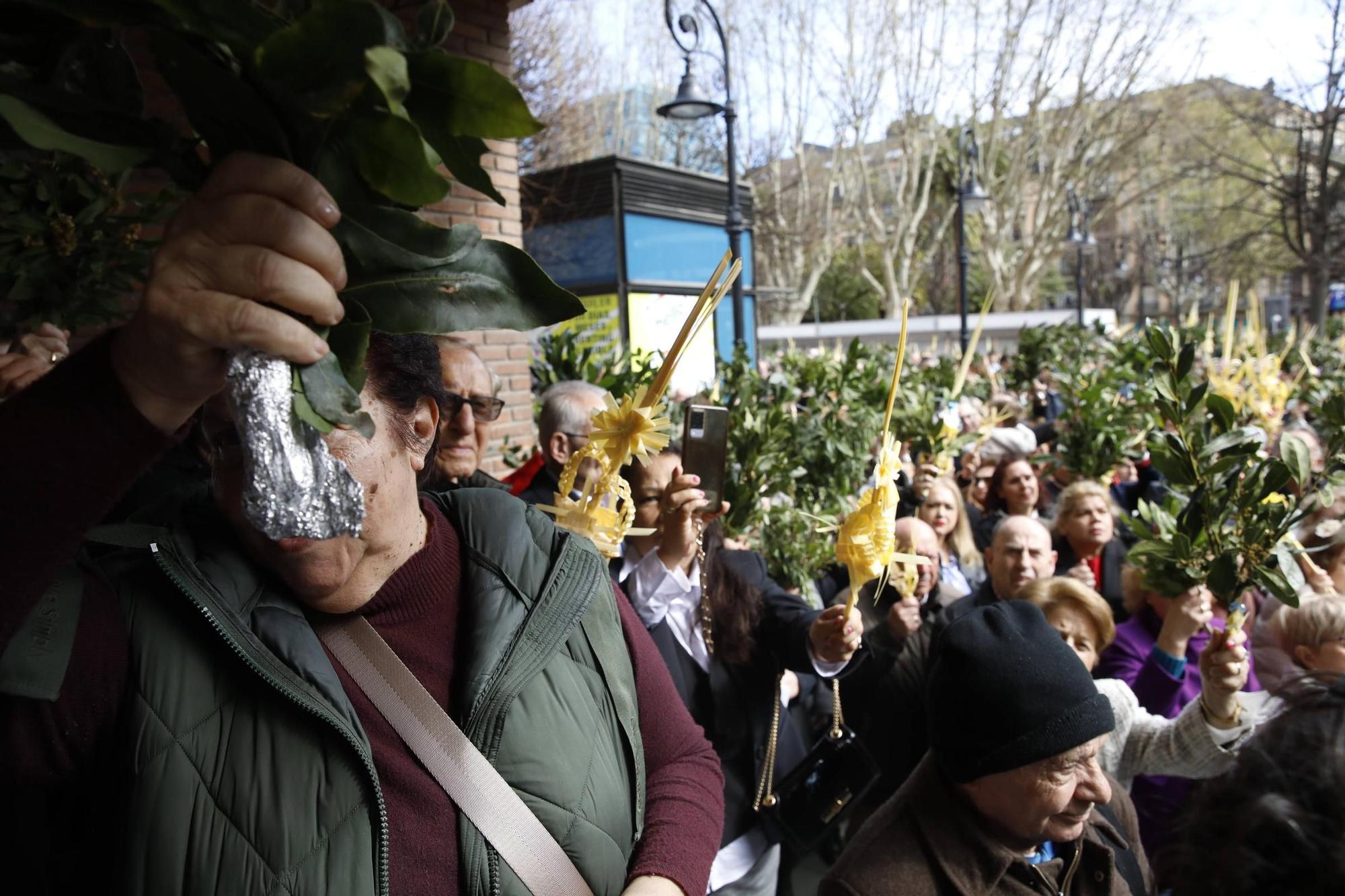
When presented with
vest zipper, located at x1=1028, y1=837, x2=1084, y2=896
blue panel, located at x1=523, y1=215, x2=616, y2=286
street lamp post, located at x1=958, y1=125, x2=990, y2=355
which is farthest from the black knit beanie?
street lamp post, located at x1=958, y1=125, x2=990, y2=355

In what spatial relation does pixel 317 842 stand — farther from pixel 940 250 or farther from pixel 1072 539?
pixel 940 250

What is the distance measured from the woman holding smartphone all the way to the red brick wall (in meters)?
2.60

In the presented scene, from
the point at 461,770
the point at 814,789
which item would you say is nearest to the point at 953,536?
the point at 814,789

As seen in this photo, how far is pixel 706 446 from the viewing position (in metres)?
2.63

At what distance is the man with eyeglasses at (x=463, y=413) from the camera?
2.84m

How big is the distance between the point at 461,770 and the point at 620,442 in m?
0.85

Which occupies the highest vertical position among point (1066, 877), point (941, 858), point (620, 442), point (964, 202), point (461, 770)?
point (964, 202)

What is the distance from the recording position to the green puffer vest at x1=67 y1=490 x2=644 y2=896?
1.19 m

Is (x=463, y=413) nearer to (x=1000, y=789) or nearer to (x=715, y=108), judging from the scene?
(x=1000, y=789)

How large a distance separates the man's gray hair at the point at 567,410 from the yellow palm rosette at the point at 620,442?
89 centimetres

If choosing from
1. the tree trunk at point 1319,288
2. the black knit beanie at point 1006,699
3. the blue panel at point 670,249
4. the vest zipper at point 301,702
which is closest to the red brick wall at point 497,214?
the black knit beanie at point 1006,699

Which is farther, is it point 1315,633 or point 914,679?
point 914,679

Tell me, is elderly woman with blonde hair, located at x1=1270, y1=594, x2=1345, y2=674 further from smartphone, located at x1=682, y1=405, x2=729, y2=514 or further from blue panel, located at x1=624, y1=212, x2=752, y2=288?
blue panel, located at x1=624, y1=212, x2=752, y2=288

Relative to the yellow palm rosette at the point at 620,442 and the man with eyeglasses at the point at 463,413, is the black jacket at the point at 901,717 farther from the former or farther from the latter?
the man with eyeglasses at the point at 463,413
